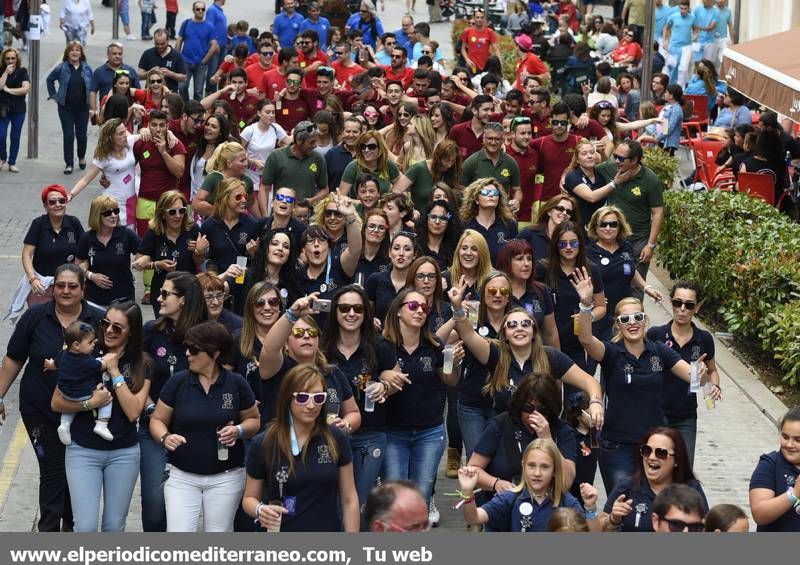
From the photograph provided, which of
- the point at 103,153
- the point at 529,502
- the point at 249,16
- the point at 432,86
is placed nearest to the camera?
the point at 529,502

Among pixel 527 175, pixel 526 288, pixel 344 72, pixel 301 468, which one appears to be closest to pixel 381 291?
pixel 526 288

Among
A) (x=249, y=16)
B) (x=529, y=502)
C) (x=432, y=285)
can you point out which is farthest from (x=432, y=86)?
(x=249, y=16)

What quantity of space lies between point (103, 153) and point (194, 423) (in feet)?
21.3

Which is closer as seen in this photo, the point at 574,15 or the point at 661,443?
the point at 661,443

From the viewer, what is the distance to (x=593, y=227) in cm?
1195

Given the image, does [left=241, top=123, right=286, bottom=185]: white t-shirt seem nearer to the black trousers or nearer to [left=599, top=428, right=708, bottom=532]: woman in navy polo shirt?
the black trousers

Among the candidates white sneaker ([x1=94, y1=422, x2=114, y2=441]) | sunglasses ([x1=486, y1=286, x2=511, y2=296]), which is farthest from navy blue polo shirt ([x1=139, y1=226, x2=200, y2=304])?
white sneaker ([x1=94, y1=422, x2=114, y2=441])

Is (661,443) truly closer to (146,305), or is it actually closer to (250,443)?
(250,443)

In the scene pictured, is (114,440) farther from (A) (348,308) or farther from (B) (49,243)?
(B) (49,243)

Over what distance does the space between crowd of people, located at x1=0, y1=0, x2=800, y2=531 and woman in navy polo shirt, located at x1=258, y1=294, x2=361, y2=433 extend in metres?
0.02

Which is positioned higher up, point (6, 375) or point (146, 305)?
point (6, 375)

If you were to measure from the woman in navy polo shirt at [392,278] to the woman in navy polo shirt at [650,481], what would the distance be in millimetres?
2925

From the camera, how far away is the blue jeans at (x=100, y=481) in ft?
29.1

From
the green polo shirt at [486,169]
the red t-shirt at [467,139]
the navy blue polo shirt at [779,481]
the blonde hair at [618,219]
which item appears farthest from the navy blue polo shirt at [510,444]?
the red t-shirt at [467,139]
